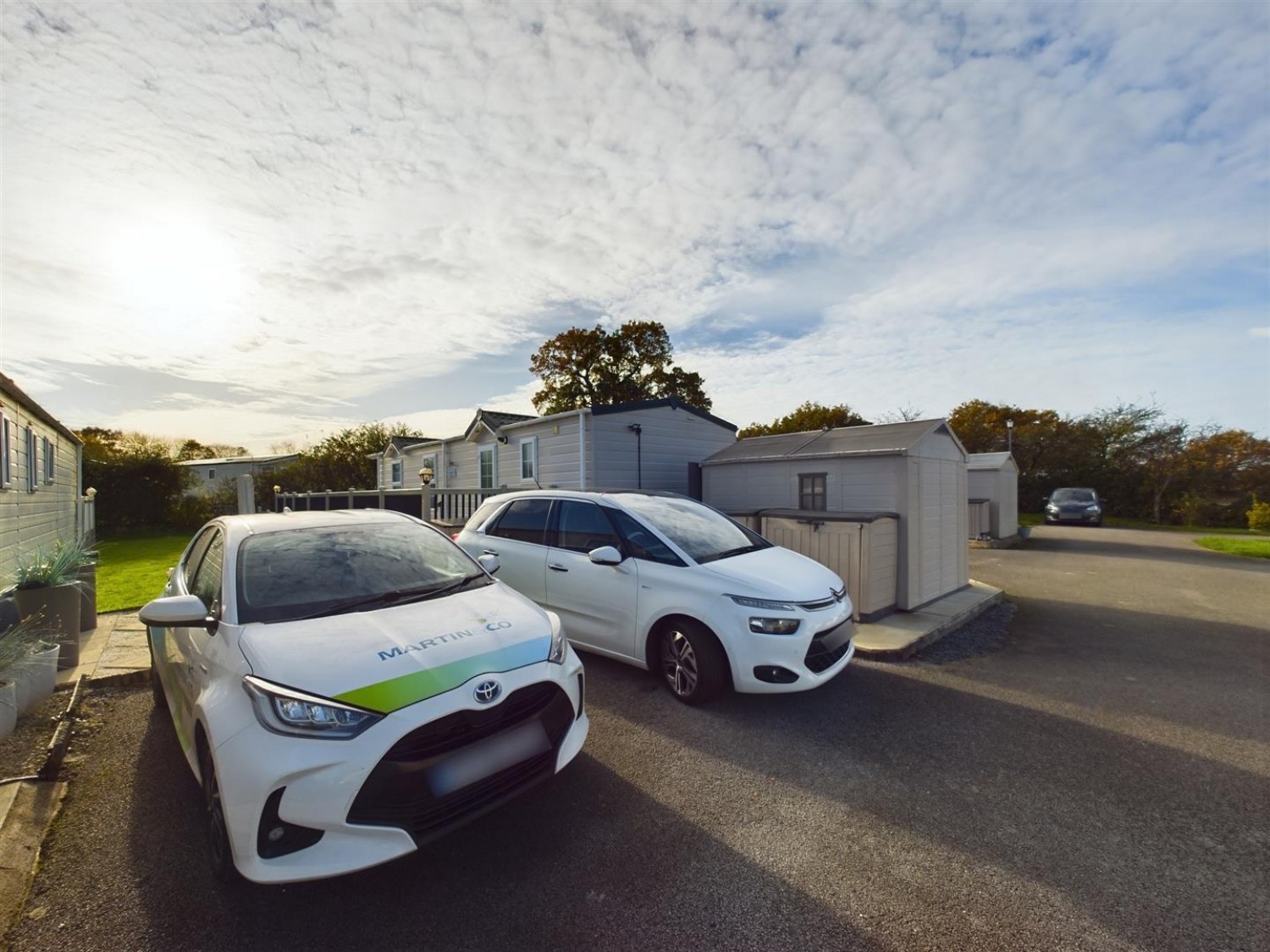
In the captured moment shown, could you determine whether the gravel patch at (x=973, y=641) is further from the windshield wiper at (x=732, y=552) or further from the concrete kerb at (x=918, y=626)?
the windshield wiper at (x=732, y=552)

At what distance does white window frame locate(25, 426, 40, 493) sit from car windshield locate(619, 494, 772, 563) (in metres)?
6.76

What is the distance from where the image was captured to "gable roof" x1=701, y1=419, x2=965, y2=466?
759 cm

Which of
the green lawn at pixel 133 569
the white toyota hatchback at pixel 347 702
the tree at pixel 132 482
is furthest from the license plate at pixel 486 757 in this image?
the tree at pixel 132 482

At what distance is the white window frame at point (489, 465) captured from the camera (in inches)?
587

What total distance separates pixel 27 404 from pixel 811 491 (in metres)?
9.94

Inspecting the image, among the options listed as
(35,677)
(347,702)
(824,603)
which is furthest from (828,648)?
(35,677)

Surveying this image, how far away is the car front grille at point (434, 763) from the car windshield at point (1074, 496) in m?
26.6

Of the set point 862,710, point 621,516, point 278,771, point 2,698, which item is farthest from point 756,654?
point 2,698

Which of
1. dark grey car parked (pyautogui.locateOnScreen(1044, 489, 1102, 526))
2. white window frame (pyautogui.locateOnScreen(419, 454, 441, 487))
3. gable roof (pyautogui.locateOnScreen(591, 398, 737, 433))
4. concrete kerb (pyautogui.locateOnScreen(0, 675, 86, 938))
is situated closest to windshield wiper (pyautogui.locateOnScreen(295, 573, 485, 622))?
concrete kerb (pyautogui.locateOnScreen(0, 675, 86, 938))

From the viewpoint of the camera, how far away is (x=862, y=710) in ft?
13.7

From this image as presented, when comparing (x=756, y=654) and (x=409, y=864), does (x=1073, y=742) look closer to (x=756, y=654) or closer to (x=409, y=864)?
(x=756, y=654)

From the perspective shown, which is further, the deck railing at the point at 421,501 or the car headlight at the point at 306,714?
the deck railing at the point at 421,501

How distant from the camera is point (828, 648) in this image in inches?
163

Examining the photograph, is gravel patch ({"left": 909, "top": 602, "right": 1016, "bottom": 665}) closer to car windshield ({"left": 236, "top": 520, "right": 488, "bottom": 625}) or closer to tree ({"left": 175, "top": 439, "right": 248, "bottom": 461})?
car windshield ({"left": 236, "top": 520, "right": 488, "bottom": 625})
